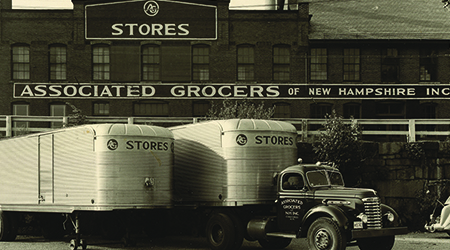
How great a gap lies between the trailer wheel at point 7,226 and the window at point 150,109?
16.0 metres

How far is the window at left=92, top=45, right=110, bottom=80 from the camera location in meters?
33.4

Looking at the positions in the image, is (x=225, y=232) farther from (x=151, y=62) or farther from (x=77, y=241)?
(x=151, y=62)

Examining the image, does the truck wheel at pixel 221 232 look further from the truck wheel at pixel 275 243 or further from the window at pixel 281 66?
the window at pixel 281 66

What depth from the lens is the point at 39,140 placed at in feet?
53.4

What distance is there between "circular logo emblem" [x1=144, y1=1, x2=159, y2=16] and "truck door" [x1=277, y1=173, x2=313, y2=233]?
2072 centimetres

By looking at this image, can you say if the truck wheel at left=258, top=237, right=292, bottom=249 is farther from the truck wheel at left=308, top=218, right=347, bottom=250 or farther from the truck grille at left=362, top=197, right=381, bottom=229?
the truck grille at left=362, top=197, right=381, bottom=229

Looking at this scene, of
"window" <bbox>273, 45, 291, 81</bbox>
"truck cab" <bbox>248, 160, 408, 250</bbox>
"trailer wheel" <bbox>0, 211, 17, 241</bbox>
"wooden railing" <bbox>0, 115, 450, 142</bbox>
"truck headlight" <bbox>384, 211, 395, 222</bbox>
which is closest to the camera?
"truck cab" <bbox>248, 160, 408, 250</bbox>

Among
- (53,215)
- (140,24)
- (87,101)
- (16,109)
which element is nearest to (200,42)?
(140,24)

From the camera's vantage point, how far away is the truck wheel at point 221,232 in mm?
14719

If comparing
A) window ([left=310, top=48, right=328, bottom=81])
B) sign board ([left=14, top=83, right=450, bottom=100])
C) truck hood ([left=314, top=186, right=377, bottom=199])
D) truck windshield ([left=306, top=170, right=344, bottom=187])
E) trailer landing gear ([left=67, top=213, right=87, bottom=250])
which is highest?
window ([left=310, top=48, right=328, bottom=81])

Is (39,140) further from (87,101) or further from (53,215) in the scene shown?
(87,101)

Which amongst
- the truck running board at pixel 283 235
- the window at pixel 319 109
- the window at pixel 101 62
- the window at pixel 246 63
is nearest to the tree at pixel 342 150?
the truck running board at pixel 283 235

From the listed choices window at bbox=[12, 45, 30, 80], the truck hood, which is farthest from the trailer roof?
window at bbox=[12, 45, 30, 80]

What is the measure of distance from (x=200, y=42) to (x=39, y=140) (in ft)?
59.7
